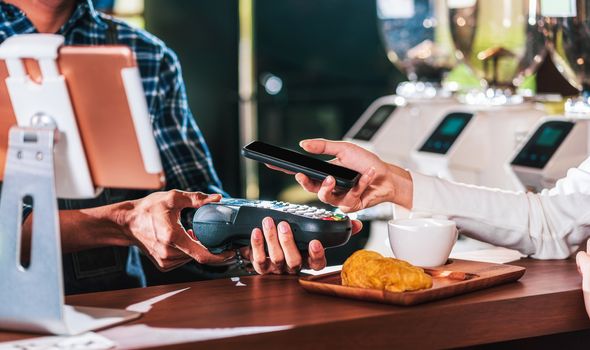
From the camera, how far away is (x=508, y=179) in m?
2.33

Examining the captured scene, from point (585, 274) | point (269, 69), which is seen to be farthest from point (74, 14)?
point (269, 69)

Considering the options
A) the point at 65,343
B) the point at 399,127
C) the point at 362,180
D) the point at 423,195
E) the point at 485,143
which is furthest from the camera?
the point at 399,127

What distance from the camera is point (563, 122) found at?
7.04 ft

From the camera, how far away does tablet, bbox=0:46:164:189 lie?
1.15 metres

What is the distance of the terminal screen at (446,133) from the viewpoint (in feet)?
8.19

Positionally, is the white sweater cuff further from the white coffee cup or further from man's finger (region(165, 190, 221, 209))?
man's finger (region(165, 190, 221, 209))

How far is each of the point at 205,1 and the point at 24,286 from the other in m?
3.68

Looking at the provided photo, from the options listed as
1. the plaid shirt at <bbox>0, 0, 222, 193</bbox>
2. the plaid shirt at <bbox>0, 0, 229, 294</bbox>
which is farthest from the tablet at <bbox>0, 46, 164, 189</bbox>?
the plaid shirt at <bbox>0, 0, 222, 193</bbox>

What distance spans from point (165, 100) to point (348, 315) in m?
1.15

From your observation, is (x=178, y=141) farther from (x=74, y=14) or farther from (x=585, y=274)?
(x=585, y=274)

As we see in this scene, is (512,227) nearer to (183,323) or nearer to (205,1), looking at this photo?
(183,323)

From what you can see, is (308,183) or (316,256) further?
(308,183)

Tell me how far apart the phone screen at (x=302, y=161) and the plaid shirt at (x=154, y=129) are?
0.54 m

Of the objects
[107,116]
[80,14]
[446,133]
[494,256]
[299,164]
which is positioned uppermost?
[80,14]
